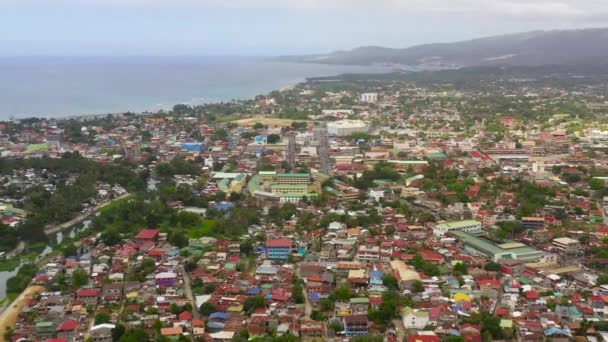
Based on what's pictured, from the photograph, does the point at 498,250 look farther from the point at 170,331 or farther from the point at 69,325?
the point at 69,325

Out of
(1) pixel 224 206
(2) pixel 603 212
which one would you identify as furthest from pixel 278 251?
(2) pixel 603 212

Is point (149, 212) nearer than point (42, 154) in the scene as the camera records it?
Yes

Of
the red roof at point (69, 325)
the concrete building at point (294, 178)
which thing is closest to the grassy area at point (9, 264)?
the red roof at point (69, 325)

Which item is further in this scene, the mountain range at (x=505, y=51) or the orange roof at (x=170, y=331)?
the mountain range at (x=505, y=51)

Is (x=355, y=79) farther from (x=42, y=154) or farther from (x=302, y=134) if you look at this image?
(x=42, y=154)

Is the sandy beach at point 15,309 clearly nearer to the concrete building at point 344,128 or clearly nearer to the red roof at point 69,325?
the red roof at point 69,325

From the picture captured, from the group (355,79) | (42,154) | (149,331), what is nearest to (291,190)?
(149,331)

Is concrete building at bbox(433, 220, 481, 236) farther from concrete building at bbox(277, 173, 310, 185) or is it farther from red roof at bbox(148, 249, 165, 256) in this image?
red roof at bbox(148, 249, 165, 256)
